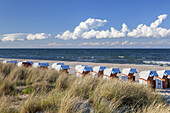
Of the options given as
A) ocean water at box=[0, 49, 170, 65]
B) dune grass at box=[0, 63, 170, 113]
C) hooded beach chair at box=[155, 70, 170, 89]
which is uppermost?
dune grass at box=[0, 63, 170, 113]

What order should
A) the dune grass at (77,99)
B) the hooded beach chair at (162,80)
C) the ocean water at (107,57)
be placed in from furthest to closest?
the ocean water at (107,57)
the hooded beach chair at (162,80)
the dune grass at (77,99)

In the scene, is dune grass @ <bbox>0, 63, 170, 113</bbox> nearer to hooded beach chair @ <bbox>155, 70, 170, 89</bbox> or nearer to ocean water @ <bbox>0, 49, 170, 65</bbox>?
hooded beach chair @ <bbox>155, 70, 170, 89</bbox>

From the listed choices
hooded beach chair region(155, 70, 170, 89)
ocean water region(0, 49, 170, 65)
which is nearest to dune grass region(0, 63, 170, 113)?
hooded beach chair region(155, 70, 170, 89)

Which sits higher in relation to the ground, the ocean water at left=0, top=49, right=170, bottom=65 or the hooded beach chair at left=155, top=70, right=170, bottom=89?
the hooded beach chair at left=155, top=70, right=170, bottom=89

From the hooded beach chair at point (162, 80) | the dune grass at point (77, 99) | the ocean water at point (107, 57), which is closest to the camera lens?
the dune grass at point (77, 99)

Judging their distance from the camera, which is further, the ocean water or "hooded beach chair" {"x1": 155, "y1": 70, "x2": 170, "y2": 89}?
the ocean water

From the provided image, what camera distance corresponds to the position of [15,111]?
9.64 ft

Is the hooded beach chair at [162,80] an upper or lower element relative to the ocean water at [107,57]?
upper

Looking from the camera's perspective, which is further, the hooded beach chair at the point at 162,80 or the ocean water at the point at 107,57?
the ocean water at the point at 107,57

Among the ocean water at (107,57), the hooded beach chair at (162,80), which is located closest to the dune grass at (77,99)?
the hooded beach chair at (162,80)

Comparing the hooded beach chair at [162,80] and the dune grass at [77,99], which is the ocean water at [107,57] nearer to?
the hooded beach chair at [162,80]

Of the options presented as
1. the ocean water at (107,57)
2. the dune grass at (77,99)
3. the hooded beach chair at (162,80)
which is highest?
the dune grass at (77,99)

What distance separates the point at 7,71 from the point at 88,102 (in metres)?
5.32

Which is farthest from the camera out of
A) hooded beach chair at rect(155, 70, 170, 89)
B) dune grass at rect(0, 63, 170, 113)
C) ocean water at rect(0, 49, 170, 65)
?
ocean water at rect(0, 49, 170, 65)
